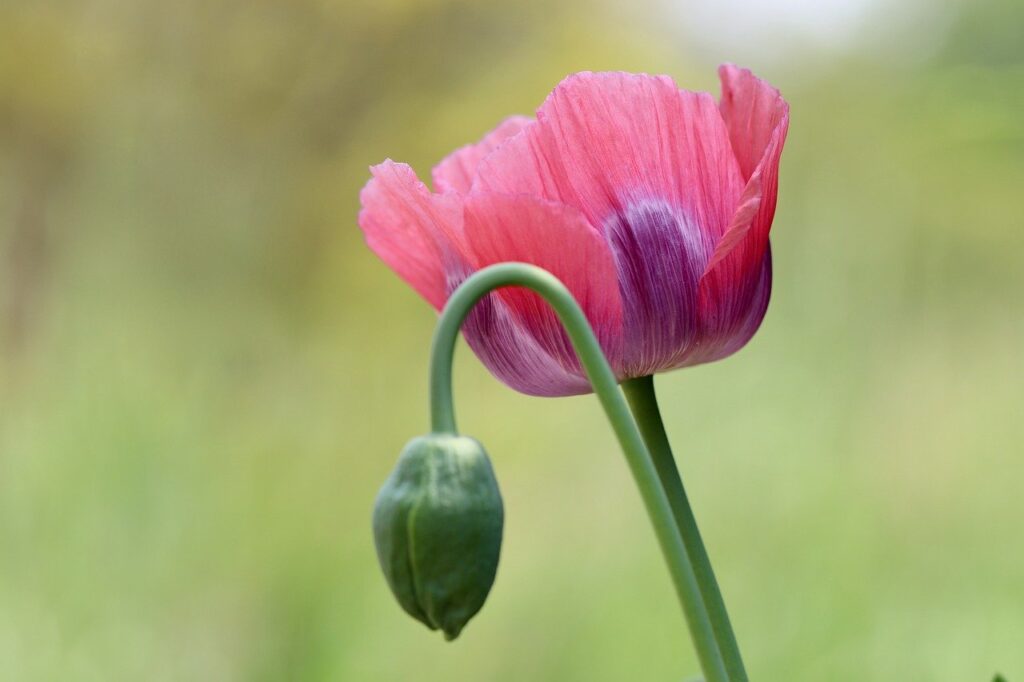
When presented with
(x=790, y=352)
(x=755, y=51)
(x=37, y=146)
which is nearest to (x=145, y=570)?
(x=790, y=352)

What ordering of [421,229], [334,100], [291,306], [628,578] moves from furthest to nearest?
1. [334,100]
2. [291,306]
3. [628,578]
4. [421,229]

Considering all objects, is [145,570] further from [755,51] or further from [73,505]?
[755,51]

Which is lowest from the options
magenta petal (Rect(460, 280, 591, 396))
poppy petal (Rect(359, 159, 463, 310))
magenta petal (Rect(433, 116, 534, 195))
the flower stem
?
the flower stem

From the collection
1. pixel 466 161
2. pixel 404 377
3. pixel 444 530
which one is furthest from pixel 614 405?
pixel 404 377

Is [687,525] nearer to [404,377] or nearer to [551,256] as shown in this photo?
[551,256]

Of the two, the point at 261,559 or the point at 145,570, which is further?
the point at 261,559

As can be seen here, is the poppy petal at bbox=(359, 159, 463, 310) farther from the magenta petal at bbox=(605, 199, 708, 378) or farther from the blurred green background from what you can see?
the blurred green background

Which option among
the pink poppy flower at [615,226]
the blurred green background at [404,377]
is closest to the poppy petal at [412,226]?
the pink poppy flower at [615,226]

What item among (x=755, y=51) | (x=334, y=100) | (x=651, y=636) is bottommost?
(x=651, y=636)

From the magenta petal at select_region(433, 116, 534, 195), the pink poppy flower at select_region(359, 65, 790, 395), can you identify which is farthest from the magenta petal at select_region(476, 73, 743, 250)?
the magenta petal at select_region(433, 116, 534, 195)
